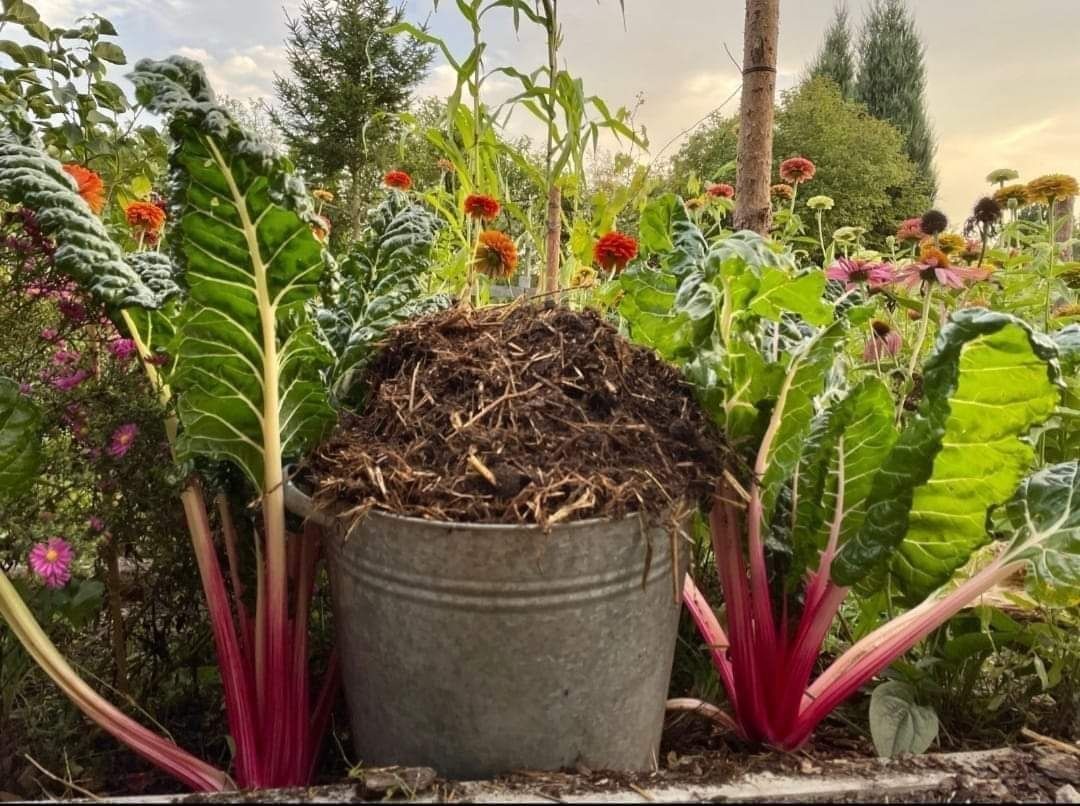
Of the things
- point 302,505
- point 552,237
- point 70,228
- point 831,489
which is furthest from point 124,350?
point 831,489

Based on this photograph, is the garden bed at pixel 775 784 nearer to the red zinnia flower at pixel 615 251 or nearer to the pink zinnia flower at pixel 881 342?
the red zinnia flower at pixel 615 251

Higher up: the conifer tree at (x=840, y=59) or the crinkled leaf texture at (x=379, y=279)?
the conifer tree at (x=840, y=59)

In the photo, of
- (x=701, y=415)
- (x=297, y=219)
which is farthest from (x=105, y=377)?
(x=701, y=415)

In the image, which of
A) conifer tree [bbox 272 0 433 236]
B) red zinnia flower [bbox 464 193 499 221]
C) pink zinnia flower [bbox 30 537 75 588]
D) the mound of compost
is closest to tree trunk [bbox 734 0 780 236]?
red zinnia flower [bbox 464 193 499 221]

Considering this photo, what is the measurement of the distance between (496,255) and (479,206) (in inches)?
6.9

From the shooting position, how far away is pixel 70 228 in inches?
52.0

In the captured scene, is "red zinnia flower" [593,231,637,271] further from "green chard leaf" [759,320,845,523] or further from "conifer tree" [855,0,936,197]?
"conifer tree" [855,0,936,197]

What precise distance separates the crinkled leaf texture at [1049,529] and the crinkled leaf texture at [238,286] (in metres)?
1.30

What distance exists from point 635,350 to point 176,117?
0.86 metres

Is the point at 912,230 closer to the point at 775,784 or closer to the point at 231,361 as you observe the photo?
the point at 775,784

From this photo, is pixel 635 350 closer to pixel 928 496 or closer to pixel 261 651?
pixel 928 496

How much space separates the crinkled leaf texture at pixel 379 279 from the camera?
1.59m

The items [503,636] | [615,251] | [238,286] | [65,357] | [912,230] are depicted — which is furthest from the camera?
[912,230]

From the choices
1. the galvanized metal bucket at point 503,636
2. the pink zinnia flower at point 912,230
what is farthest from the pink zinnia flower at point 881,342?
the galvanized metal bucket at point 503,636
